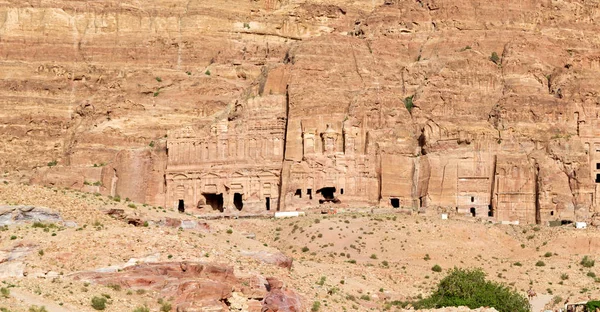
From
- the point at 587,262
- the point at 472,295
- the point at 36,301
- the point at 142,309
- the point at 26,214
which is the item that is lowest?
the point at 472,295

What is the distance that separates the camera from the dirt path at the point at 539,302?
262ft

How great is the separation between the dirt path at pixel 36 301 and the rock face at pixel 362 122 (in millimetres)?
44754

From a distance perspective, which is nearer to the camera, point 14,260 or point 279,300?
point 14,260

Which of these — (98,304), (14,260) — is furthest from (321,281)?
(98,304)

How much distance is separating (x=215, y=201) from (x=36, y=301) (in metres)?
50.4

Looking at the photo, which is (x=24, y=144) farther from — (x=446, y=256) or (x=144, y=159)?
(x=446, y=256)

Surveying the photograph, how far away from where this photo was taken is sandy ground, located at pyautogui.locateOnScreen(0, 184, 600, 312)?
206ft

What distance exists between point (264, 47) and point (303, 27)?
655 centimetres

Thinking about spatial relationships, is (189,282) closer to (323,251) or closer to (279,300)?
(279,300)

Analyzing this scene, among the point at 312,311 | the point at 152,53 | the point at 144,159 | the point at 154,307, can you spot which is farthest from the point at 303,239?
the point at 152,53

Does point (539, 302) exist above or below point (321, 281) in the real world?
below

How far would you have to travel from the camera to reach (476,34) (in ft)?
367

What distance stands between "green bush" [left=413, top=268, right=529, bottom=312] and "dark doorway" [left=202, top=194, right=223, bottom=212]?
3038 cm

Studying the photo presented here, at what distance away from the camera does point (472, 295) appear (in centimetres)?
7612
